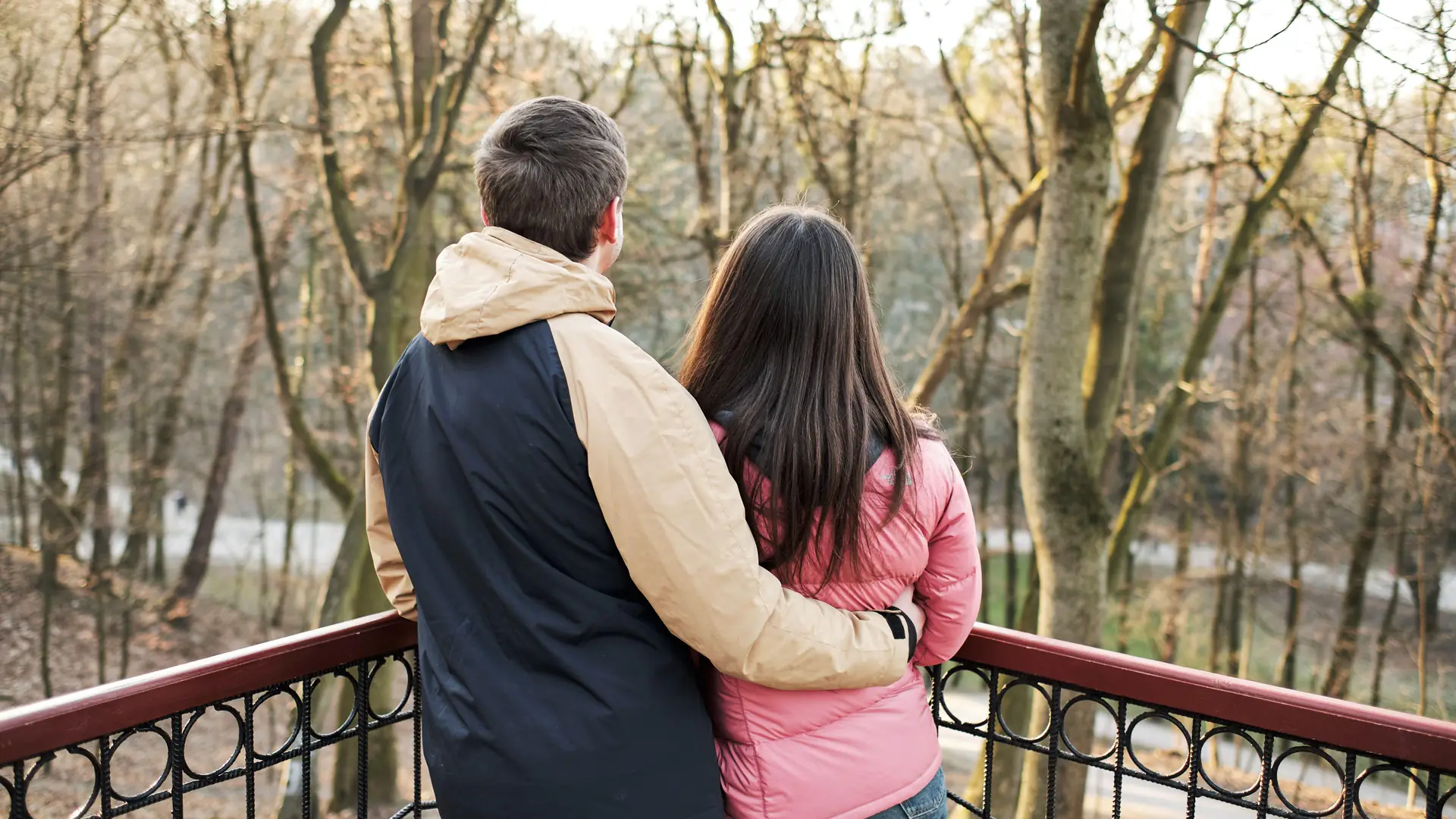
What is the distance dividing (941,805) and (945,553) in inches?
16.7

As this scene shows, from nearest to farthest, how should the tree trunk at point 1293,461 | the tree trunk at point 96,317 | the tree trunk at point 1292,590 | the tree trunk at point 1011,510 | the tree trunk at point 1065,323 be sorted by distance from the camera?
1. the tree trunk at point 1065,323
2. the tree trunk at point 96,317
3. the tree trunk at point 1293,461
4. the tree trunk at point 1292,590
5. the tree trunk at point 1011,510

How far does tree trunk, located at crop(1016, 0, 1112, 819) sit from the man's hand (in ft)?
13.2

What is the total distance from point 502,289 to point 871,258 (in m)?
14.5

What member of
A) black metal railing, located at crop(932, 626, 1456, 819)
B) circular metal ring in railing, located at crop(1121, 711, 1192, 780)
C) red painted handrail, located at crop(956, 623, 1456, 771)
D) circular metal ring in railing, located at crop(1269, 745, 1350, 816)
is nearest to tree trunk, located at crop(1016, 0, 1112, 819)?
black metal railing, located at crop(932, 626, 1456, 819)

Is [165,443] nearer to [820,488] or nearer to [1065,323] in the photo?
[1065,323]

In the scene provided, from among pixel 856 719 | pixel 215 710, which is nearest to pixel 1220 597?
pixel 856 719

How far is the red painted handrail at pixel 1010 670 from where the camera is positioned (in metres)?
1.72

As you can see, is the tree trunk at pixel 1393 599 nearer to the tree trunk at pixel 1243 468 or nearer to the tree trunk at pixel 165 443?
the tree trunk at pixel 1243 468

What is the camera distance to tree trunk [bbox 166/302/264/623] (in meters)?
15.9

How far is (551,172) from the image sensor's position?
5.05ft

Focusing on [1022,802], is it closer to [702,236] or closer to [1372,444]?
[702,236]

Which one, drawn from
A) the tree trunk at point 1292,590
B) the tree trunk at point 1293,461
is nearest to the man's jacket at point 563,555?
the tree trunk at point 1293,461

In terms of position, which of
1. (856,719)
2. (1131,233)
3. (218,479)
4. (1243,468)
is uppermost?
(1131,233)

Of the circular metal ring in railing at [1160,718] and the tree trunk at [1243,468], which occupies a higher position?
the circular metal ring in railing at [1160,718]
